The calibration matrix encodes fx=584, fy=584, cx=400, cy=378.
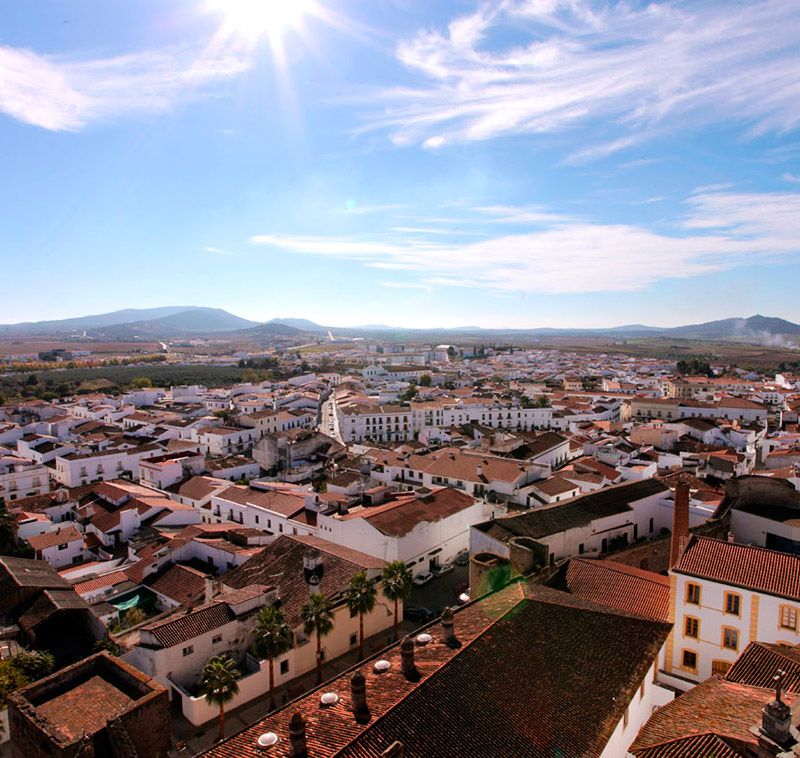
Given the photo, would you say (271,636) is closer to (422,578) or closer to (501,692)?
(501,692)

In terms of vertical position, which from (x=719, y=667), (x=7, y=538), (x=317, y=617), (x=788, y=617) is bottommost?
(x=7, y=538)

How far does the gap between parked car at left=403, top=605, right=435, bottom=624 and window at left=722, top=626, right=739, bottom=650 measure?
1318 centimetres

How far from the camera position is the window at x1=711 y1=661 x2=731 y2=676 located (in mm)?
20438

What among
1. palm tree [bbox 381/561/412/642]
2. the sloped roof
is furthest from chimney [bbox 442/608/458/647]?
palm tree [bbox 381/561/412/642]

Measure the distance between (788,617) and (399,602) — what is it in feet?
52.8

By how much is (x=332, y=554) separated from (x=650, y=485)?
68.0 ft

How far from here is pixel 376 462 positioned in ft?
180

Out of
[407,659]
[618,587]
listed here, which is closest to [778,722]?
[407,659]

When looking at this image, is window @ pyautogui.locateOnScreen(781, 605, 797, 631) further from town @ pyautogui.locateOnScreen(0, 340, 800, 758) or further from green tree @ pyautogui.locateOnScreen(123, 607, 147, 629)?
green tree @ pyautogui.locateOnScreen(123, 607, 147, 629)

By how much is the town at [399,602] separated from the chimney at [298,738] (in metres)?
0.03

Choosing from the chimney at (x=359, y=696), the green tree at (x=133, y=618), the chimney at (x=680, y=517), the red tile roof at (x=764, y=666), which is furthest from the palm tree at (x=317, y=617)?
the chimney at (x=680, y=517)

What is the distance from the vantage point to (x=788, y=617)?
19.6 m

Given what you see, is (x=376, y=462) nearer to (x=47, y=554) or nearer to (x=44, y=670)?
(x=47, y=554)

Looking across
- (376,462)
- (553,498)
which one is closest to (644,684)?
(553,498)
